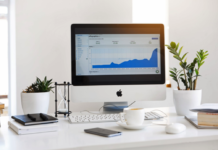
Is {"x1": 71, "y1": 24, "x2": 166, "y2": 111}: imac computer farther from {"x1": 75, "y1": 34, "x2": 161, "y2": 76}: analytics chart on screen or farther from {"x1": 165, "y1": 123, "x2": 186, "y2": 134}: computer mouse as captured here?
{"x1": 165, "y1": 123, "x2": 186, "y2": 134}: computer mouse

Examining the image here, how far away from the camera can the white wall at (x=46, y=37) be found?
6.17 feet

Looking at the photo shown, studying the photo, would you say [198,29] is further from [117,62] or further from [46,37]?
[46,37]

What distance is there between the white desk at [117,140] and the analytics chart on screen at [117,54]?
19.1 inches

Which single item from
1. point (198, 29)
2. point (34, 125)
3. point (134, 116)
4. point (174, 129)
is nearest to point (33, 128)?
point (34, 125)

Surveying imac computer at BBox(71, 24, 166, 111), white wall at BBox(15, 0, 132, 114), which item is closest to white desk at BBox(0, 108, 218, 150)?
imac computer at BBox(71, 24, 166, 111)

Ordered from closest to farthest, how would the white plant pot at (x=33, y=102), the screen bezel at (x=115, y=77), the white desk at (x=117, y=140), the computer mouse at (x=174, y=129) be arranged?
the white desk at (x=117, y=140) → the computer mouse at (x=174, y=129) → the white plant pot at (x=33, y=102) → the screen bezel at (x=115, y=77)

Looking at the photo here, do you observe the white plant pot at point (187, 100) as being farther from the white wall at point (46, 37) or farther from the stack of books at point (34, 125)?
the white wall at point (46, 37)

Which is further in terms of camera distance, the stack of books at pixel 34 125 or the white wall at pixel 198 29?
the white wall at pixel 198 29

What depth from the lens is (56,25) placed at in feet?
6.37

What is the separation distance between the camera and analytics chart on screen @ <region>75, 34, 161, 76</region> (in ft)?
4.42

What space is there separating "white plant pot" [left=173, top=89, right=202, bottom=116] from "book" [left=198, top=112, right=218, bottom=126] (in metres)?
0.28

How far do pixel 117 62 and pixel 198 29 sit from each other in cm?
125

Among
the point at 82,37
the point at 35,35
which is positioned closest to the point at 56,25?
the point at 35,35

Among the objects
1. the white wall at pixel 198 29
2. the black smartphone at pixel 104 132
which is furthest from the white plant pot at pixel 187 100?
the white wall at pixel 198 29
